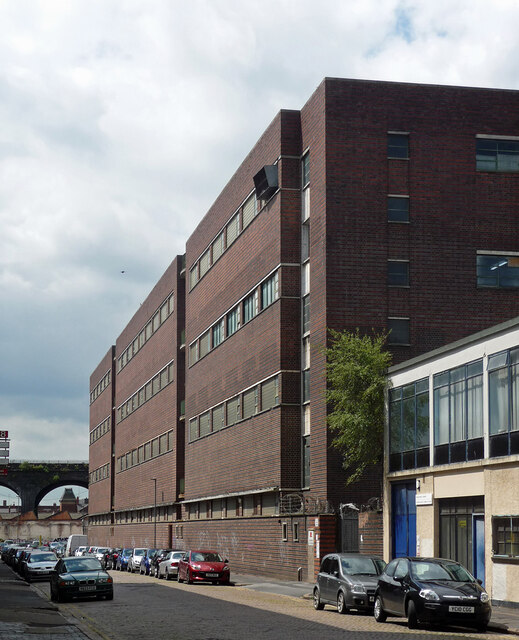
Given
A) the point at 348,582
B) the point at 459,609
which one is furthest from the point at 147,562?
the point at 459,609

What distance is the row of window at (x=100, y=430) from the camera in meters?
116

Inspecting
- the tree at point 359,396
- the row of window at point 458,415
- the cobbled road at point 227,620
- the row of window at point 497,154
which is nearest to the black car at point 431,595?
the cobbled road at point 227,620

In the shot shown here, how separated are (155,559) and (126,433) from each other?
152ft

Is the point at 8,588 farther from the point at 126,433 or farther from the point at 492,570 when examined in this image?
the point at 126,433

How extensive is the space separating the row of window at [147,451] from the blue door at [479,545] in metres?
47.1

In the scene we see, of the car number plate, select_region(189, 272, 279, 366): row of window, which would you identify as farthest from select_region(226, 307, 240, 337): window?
the car number plate

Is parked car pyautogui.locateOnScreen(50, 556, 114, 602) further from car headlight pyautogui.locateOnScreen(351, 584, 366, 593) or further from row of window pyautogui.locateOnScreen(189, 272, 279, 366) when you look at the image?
row of window pyautogui.locateOnScreen(189, 272, 279, 366)

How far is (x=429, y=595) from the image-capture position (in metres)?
23.0

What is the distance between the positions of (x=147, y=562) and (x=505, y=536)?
3330 centimetres

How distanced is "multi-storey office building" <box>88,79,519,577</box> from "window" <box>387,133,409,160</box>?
6cm

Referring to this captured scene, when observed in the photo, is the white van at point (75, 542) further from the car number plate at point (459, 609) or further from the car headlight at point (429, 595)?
the car number plate at point (459, 609)

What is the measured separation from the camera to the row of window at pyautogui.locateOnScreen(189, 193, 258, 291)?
5619cm

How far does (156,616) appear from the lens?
26.3m

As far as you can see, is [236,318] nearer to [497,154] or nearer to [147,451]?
[497,154]
